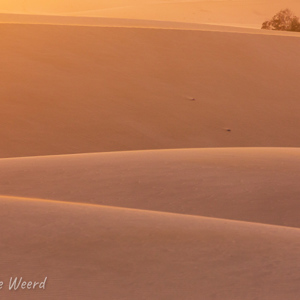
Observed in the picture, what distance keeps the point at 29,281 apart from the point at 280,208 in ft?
7.66

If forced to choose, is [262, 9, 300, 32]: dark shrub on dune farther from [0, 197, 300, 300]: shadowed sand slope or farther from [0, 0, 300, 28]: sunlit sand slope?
[0, 0, 300, 28]: sunlit sand slope

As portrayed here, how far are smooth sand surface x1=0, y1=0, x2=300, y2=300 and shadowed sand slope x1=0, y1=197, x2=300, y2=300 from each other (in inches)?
0.4

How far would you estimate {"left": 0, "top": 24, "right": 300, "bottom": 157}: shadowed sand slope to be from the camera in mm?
10422

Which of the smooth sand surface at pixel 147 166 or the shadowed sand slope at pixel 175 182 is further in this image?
the shadowed sand slope at pixel 175 182

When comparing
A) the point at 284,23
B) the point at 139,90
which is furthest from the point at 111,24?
the point at 284,23

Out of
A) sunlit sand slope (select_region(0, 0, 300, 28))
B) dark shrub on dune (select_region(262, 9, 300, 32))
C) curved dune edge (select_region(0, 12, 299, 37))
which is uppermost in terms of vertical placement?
sunlit sand slope (select_region(0, 0, 300, 28))

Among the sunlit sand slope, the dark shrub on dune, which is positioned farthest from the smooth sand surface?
the sunlit sand slope

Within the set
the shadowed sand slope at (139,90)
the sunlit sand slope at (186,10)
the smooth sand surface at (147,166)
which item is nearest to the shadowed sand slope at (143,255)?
the smooth sand surface at (147,166)

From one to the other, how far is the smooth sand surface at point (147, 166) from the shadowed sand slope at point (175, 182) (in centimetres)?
2

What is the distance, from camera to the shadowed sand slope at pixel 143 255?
2.73 metres

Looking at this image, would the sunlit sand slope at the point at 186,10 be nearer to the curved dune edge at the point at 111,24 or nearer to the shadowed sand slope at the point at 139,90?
the curved dune edge at the point at 111,24

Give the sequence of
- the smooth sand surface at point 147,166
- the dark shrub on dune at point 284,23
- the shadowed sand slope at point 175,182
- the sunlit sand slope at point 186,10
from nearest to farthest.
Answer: the smooth sand surface at point 147,166 < the shadowed sand slope at point 175,182 < the dark shrub on dune at point 284,23 < the sunlit sand slope at point 186,10

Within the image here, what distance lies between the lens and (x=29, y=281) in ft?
9.09

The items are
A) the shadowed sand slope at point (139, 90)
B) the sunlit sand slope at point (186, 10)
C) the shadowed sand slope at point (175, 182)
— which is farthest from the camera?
the sunlit sand slope at point (186, 10)
